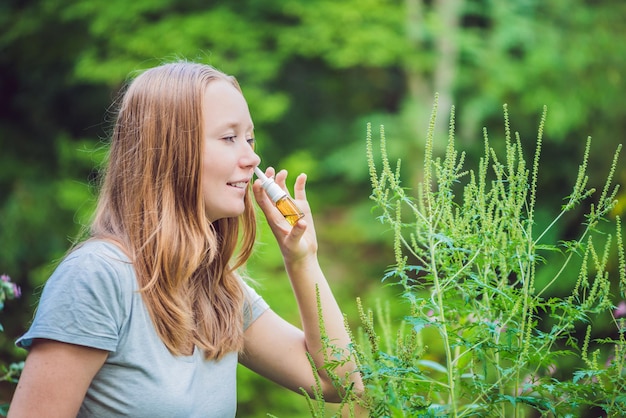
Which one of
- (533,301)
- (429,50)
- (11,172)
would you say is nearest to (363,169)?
(429,50)

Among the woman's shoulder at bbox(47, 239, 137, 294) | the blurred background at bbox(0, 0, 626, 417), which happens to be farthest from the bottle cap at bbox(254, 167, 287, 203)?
the blurred background at bbox(0, 0, 626, 417)

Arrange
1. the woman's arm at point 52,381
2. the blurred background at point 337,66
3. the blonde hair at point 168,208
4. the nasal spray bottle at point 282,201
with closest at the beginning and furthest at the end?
the woman's arm at point 52,381 < the blonde hair at point 168,208 < the nasal spray bottle at point 282,201 < the blurred background at point 337,66

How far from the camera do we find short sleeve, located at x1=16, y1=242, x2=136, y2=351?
53.4 inches

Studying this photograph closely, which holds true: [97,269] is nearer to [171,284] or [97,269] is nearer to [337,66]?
[171,284]

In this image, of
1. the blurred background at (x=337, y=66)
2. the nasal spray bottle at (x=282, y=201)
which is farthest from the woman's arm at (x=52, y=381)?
the blurred background at (x=337, y=66)

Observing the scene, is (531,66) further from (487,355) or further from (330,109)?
(487,355)

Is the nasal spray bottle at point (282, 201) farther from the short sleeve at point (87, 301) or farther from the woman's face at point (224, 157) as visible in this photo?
the short sleeve at point (87, 301)

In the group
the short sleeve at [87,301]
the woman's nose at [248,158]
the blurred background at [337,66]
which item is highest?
the woman's nose at [248,158]

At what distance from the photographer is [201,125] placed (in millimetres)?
1595

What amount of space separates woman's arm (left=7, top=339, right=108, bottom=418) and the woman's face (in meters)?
0.43

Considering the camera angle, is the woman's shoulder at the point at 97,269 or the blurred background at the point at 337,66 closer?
the woman's shoulder at the point at 97,269

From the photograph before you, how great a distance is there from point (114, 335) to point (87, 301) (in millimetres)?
83

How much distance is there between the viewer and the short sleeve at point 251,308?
177cm

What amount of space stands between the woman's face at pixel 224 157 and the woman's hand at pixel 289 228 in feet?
0.37
